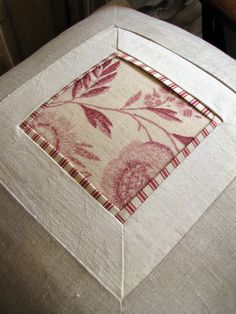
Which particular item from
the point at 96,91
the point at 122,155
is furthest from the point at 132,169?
the point at 96,91

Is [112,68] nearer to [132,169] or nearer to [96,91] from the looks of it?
[96,91]

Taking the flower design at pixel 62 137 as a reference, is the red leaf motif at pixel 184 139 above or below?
above

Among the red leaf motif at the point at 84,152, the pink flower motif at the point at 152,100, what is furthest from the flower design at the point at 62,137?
the pink flower motif at the point at 152,100

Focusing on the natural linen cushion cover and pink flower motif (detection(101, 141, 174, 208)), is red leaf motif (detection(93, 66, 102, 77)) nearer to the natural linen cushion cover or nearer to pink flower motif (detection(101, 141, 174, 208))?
the natural linen cushion cover

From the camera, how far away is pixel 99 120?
0.50 m

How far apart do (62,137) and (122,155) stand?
0.27 ft

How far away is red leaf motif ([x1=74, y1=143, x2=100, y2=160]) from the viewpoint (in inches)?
18.6

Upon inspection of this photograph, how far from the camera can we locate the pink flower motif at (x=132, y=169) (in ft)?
1.50

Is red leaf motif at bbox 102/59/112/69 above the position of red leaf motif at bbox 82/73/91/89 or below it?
above

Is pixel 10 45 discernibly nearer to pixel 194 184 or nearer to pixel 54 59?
pixel 54 59

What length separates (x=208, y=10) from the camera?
691 millimetres

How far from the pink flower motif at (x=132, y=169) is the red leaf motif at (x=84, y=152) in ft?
0.07

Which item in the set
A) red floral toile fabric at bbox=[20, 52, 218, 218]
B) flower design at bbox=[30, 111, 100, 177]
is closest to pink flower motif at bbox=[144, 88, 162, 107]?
red floral toile fabric at bbox=[20, 52, 218, 218]

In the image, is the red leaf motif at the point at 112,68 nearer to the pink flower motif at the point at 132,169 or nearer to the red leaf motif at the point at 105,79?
the red leaf motif at the point at 105,79
